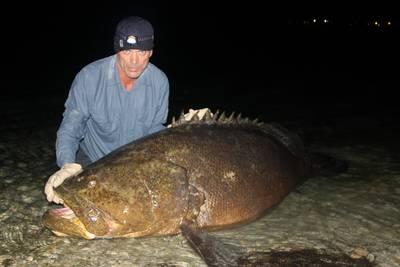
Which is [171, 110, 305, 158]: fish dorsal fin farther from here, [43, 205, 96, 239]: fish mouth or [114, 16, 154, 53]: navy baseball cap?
[43, 205, 96, 239]: fish mouth

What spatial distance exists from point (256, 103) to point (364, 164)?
489cm

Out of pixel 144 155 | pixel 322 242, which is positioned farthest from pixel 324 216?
pixel 144 155

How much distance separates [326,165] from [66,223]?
3.35 meters

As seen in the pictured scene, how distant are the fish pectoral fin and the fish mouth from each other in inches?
27.3

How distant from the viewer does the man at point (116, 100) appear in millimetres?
4051

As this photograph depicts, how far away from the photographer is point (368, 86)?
13.9 metres

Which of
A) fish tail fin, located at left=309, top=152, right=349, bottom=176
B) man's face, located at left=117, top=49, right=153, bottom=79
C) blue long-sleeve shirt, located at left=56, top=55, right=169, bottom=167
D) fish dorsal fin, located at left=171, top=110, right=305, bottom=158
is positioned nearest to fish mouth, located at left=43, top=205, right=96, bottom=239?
blue long-sleeve shirt, located at left=56, top=55, right=169, bottom=167

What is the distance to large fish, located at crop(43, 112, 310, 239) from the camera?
3348mm

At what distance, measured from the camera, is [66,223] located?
331cm

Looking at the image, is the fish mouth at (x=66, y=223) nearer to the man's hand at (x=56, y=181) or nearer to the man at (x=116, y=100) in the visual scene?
the man's hand at (x=56, y=181)

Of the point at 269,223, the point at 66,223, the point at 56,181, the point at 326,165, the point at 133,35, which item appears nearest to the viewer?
the point at 66,223

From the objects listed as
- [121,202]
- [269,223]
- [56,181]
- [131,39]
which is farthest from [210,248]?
[131,39]

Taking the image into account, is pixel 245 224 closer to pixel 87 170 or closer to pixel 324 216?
pixel 324 216

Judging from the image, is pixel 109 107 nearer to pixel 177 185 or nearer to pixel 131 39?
pixel 131 39
